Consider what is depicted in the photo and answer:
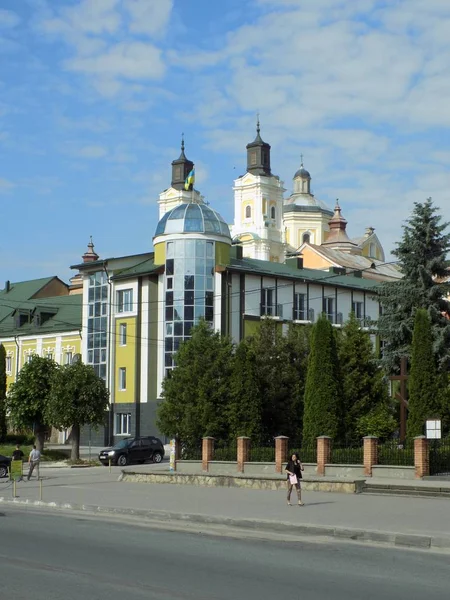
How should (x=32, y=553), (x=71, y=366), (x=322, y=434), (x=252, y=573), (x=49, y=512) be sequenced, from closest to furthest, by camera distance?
(x=252, y=573), (x=32, y=553), (x=49, y=512), (x=322, y=434), (x=71, y=366)

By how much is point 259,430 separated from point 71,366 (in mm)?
14522

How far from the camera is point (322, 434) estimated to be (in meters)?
36.3

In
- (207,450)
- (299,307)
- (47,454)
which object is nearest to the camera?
(207,450)

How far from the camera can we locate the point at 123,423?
63.5 metres

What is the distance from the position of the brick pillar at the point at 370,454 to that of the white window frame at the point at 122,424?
3365 cm

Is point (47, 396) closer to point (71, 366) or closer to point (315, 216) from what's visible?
point (71, 366)

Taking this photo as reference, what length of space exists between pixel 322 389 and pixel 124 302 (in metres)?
29.7

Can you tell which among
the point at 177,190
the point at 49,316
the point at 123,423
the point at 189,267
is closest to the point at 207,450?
the point at 189,267

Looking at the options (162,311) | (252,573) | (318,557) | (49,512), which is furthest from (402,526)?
(162,311)

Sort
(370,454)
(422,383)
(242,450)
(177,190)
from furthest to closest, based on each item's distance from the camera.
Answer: (177,190)
(242,450)
(422,383)
(370,454)

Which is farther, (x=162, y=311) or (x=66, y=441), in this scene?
(x=66, y=441)

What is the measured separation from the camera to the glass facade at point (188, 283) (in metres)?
61.0

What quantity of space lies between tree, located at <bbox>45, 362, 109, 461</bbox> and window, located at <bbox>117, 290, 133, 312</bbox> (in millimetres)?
13673

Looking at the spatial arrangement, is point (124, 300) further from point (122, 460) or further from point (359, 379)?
point (359, 379)
